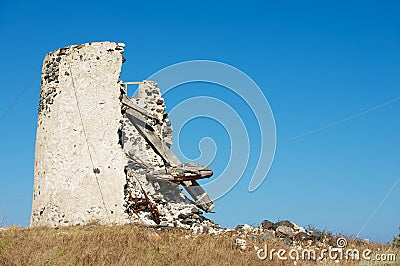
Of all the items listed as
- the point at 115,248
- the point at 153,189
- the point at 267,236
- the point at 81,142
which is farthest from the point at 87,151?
the point at 267,236

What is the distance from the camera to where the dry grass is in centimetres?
908

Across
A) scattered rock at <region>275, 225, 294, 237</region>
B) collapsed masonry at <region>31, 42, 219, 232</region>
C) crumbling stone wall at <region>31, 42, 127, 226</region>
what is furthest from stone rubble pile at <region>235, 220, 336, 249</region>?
crumbling stone wall at <region>31, 42, 127, 226</region>

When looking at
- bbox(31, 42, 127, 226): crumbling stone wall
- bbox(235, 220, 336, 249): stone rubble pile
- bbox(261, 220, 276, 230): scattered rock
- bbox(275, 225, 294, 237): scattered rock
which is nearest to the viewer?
bbox(31, 42, 127, 226): crumbling stone wall

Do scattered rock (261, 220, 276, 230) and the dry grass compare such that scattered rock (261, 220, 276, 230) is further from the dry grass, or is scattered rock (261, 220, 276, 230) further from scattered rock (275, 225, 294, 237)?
the dry grass

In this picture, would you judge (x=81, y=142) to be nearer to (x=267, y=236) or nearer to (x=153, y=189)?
(x=153, y=189)

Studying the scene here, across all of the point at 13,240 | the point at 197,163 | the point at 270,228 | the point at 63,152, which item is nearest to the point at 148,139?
the point at 197,163

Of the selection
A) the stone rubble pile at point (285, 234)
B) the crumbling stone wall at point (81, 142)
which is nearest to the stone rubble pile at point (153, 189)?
the crumbling stone wall at point (81, 142)

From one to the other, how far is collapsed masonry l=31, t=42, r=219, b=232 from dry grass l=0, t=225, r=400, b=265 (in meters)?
0.99

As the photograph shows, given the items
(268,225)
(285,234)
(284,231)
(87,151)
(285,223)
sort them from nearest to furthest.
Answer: (87,151) < (285,234) < (284,231) < (268,225) < (285,223)

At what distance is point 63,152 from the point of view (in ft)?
42.8

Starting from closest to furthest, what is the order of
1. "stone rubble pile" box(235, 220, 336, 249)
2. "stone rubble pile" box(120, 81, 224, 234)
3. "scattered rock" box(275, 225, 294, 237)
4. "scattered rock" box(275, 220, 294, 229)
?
1. "stone rubble pile" box(235, 220, 336, 249)
2. "stone rubble pile" box(120, 81, 224, 234)
3. "scattered rock" box(275, 225, 294, 237)
4. "scattered rock" box(275, 220, 294, 229)

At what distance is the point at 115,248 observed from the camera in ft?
31.9

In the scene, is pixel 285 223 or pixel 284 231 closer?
pixel 284 231

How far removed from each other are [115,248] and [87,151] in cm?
374
